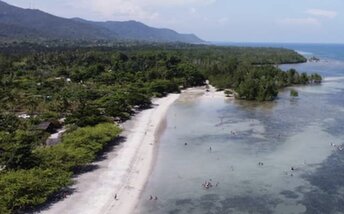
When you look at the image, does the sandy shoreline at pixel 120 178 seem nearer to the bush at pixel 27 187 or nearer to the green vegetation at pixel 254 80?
the bush at pixel 27 187

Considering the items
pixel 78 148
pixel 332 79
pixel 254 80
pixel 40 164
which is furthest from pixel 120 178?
pixel 332 79

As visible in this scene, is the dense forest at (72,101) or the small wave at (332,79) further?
the small wave at (332,79)

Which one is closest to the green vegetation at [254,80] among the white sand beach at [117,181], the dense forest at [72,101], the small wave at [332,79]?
the dense forest at [72,101]

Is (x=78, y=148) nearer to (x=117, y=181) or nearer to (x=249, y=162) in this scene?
(x=117, y=181)

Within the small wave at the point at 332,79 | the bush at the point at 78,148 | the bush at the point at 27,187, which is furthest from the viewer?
the small wave at the point at 332,79

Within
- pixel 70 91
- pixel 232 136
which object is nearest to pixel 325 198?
pixel 232 136

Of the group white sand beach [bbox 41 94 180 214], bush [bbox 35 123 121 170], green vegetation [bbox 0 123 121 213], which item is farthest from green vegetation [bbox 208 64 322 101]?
green vegetation [bbox 0 123 121 213]

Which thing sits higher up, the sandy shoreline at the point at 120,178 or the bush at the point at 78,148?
the bush at the point at 78,148
